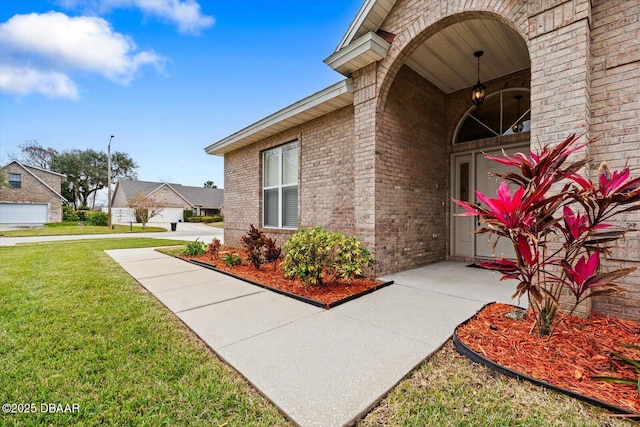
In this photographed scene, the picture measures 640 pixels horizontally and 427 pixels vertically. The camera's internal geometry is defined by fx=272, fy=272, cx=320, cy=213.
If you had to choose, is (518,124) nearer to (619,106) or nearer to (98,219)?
(619,106)

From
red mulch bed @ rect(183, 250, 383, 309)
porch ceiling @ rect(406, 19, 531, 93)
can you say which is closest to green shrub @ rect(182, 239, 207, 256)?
red mulch bed @ rect(183, 250, 383, 309)

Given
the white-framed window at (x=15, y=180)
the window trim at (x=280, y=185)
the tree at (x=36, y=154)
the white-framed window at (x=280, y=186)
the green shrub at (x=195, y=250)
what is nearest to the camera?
the window trim at (x=280, y=185)

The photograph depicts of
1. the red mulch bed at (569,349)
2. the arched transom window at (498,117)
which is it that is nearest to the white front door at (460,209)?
the arched transom window at (498,117)

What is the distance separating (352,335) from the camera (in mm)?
2633

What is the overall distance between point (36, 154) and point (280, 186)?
47.2 m

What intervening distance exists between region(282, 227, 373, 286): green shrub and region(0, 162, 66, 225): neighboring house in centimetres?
3385

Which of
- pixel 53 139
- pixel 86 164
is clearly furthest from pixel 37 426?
pixel 53 139

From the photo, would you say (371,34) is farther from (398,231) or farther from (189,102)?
(189,102)

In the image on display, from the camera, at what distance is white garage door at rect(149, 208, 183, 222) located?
34181mm

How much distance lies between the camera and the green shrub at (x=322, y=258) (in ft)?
13.3

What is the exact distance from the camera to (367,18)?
15.0ft

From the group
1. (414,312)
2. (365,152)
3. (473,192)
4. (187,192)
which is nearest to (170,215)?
(187,192)

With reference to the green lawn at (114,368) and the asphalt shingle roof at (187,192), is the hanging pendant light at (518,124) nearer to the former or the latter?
the green lawn at (114,368)

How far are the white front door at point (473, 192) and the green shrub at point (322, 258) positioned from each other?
10.4 feet
